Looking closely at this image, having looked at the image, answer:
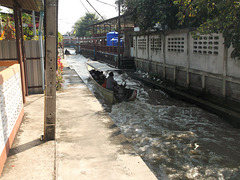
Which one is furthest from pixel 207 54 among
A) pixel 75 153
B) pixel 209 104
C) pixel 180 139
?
pixel 75 153

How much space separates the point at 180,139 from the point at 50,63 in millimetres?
4780

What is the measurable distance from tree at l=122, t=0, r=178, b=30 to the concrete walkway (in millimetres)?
9393

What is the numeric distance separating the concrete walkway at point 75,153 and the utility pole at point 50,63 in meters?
0.40

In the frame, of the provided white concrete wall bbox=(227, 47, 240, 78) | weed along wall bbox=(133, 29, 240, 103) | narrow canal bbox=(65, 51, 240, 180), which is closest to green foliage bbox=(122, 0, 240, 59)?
white concrete wall bbox=(227, 47, 240, 78)

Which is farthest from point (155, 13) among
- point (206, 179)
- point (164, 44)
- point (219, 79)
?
point (206, 179)

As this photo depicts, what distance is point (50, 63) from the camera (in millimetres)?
4613

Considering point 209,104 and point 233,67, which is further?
point 209,104

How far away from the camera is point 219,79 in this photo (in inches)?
406

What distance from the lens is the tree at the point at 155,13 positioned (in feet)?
46.9

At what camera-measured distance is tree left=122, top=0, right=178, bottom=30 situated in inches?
563

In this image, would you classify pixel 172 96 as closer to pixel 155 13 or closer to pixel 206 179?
pixel 155 13

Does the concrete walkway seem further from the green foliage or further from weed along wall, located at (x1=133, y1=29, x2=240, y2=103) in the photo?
weed along wall, located at (x1=133, y1=29, x2=240, y2=103)

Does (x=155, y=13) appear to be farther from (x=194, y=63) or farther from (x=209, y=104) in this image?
(x=209, y=104)

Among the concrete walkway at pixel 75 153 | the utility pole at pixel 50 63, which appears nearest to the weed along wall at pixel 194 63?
the concrete walkway at pixel 75 153
